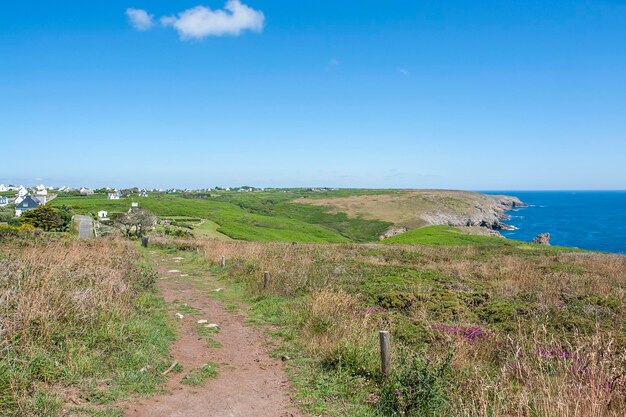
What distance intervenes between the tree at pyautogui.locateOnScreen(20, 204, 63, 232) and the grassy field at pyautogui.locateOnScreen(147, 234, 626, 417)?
41506 mm

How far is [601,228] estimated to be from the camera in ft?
373

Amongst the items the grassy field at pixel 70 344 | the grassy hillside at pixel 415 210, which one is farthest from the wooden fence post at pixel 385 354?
the grassy hillside at pixel 415 210

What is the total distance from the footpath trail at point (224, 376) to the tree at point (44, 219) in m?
49.3

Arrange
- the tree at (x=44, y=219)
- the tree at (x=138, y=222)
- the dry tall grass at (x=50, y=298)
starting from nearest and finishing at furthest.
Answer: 1. the dry tall grass at (x=50, y=298)
2. the tree at (x=138, y=222)
3. the tree at (x=44, y=219)

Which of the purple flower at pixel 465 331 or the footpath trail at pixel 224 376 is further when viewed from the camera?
the purple flower at pixel 465 331

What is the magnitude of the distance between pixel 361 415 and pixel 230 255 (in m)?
17.6

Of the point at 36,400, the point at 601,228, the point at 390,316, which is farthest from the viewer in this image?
the point at 601,228

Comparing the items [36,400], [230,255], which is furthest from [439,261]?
[36,400]

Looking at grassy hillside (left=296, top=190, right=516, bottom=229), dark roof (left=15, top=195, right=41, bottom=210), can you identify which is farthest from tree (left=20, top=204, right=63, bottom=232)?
grassy hillside (left=296, top=190, right=516, bottom=229)

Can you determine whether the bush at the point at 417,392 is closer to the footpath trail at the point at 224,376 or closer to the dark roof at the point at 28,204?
the footpath trail at the point at 224,376

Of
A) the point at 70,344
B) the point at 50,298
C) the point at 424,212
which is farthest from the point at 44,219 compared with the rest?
the point at 424,212

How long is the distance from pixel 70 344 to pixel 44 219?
184 ft

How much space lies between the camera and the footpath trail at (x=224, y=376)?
6.09m

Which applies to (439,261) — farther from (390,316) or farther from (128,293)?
(128,293)
